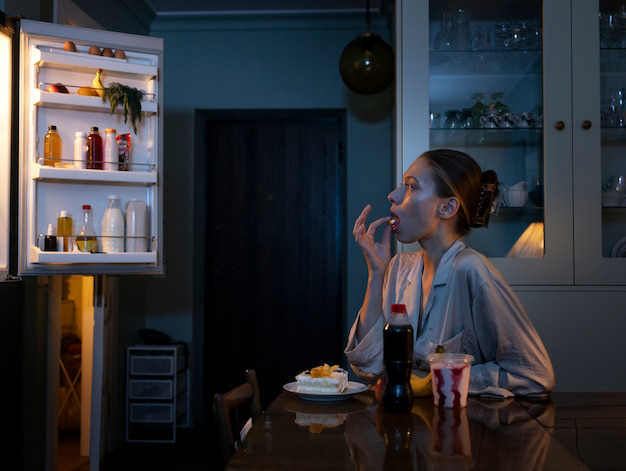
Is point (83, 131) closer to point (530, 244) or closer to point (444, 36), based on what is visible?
point (444, 36)

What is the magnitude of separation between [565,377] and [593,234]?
0.60 metres

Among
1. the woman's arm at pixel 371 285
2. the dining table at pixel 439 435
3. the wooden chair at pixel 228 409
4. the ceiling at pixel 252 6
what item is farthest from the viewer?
the ceiling at pixel 252 6

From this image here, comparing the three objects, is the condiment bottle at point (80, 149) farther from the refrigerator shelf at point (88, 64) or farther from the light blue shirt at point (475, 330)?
the light blue shirt at point (475, 330)

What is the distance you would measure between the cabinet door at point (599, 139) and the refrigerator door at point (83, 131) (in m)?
1.78

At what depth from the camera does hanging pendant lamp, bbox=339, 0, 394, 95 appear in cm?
386

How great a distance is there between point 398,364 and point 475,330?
39 centimetres

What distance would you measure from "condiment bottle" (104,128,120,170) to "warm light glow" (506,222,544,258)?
5.58 ft

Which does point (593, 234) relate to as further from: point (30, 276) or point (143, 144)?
point (30, 276)

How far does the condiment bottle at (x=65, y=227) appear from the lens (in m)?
2.85

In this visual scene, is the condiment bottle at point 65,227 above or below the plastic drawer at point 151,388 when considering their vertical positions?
above

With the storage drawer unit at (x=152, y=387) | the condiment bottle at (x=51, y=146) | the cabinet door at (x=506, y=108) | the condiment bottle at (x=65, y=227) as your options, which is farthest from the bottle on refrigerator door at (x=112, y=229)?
the storage drawer unit at (x=152, y=387)

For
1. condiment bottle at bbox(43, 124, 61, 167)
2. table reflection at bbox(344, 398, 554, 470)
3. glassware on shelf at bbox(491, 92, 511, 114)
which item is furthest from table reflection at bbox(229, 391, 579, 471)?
glassware on shelf at bbox(491, 92, 511, 114)

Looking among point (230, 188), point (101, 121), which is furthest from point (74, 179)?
point (230, 188)

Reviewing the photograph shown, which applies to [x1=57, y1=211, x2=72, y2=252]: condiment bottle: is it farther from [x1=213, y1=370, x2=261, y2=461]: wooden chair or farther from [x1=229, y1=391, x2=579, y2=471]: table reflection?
[x1=229, y1=391, x2=579, y2=471]: table reflection
